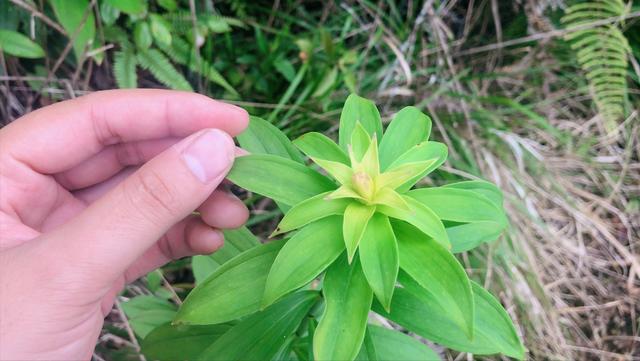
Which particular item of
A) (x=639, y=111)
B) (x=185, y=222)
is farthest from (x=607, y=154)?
(x=185, y=222)

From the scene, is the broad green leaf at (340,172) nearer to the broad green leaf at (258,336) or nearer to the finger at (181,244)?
the broad green leaf at (258,336)

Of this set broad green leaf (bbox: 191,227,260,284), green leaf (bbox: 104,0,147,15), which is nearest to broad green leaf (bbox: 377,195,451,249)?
broad green leaf (bbox: 191,227,260,284)

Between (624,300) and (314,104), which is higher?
(314,104)

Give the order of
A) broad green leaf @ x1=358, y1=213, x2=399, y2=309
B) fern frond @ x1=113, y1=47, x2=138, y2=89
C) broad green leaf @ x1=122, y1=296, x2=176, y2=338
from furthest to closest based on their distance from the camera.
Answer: fern frond @ x1=113, y1=47, x2=138, y2=89
broad green leaf @ x1=122, y1=296, x2=176, y2=338
broad green leaf @ x1=358, y1=213, x2=399, y2=309

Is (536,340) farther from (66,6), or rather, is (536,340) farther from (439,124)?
(66,6)

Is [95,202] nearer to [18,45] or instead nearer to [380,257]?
[380,257]

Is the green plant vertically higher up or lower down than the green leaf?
lower down

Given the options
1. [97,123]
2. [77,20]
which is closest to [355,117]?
[97,123]

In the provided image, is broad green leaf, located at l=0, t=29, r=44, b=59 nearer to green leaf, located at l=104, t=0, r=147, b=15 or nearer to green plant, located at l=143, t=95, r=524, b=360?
green leaf, located at l=104, t=0, r=147, b=15
